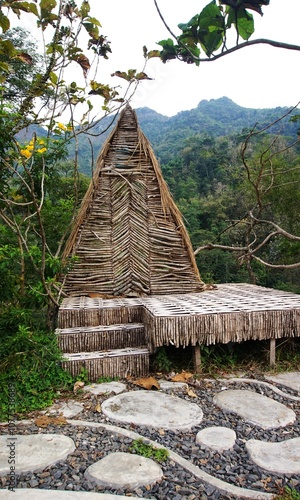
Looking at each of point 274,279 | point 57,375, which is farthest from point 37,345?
point 274,279

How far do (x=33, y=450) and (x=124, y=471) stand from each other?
502 mm

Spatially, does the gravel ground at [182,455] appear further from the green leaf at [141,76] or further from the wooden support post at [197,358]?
the green leaf at [141,76]

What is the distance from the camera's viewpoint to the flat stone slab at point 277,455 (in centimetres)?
167

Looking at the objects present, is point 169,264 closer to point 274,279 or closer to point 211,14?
A: point 211,14

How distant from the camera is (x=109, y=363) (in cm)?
285

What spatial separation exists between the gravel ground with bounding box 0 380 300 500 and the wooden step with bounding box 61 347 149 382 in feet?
1.22

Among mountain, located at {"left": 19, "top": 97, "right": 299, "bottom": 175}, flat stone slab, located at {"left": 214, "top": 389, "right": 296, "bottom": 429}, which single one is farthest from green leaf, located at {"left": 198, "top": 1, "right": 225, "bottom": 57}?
mountain, located at {"left": 19, "top": 97, "right": 299, "bottom": 175}

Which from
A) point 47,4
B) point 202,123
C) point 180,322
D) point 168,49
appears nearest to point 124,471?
point 180,322

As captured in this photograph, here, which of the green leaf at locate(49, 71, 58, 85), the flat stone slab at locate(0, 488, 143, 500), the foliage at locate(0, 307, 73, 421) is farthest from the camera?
the green leaf at locate(49, 71, 58, 85)

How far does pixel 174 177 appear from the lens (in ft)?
76.9

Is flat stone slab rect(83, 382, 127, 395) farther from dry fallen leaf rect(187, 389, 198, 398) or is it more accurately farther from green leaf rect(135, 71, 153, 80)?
green leaf rect(135, 71, 153, 80)

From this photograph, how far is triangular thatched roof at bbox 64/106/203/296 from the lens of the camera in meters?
4.20

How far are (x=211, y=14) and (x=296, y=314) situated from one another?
2.75 m

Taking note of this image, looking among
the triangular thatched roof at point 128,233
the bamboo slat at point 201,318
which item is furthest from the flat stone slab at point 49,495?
the triangular thatched roof at point 128,233
